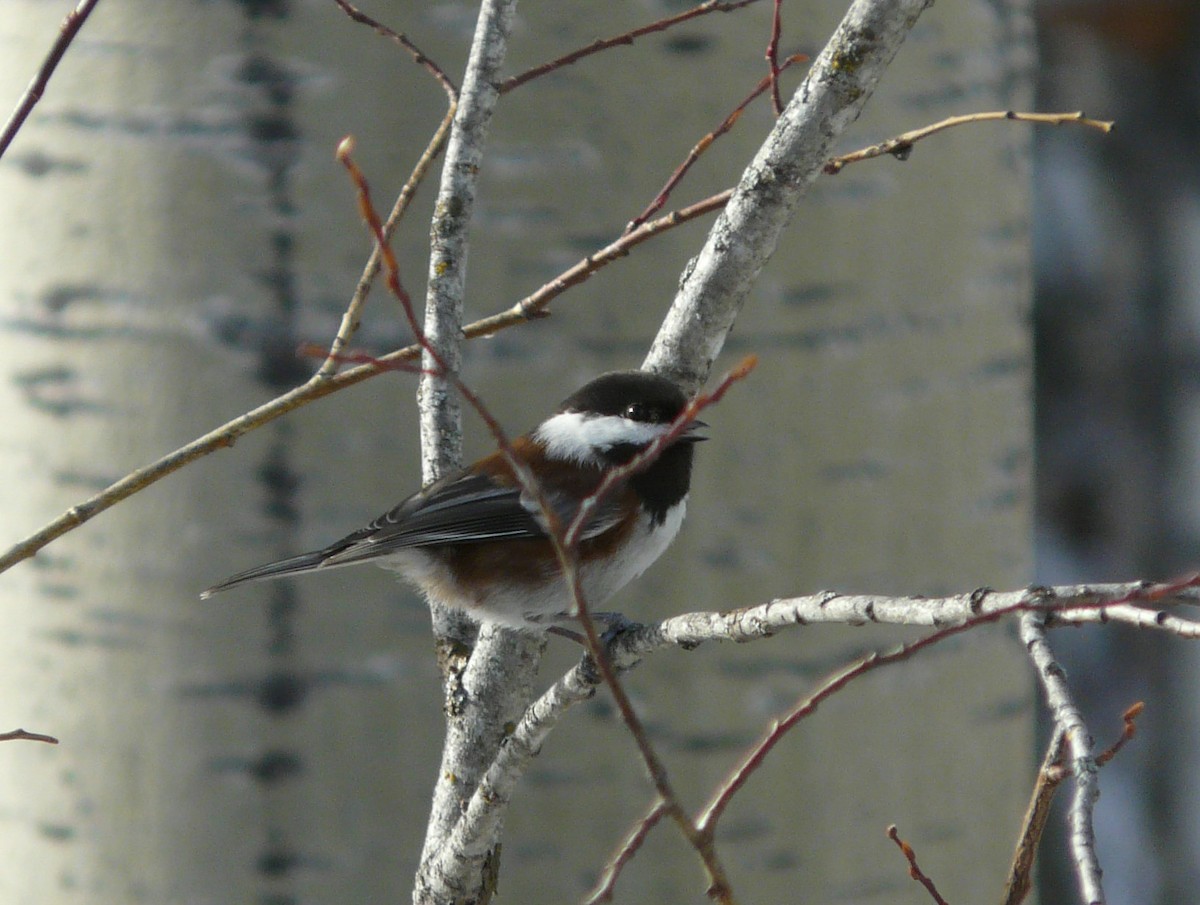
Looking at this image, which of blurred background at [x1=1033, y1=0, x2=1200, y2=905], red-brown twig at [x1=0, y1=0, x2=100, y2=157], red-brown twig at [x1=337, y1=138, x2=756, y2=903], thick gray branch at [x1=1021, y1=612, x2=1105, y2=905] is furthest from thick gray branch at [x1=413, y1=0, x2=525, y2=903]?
blurred background at [x1=1033, y1=0, x2=1200, y2=905]

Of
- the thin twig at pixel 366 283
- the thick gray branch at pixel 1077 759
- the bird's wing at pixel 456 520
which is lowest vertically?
the thick gray branch at pixel 1077 759

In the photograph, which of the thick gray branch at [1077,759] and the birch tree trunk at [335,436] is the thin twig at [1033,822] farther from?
the birch tree trunk at [335,436]

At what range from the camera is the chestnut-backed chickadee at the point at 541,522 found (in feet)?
5.32

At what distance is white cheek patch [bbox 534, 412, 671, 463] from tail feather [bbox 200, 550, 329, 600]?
0.38 metres

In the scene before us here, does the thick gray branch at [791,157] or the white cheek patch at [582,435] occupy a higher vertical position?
the thick gray branch at [791,157]

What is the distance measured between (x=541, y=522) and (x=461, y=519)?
130mm

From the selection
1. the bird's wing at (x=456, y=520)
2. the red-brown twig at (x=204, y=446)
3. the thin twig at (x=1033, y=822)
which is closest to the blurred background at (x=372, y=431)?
the bird's wing at (x=456, y=520)

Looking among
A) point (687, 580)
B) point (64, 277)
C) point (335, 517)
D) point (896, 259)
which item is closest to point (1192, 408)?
point (896, 259)

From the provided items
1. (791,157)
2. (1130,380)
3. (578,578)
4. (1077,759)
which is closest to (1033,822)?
(1077,759)

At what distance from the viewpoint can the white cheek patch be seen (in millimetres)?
1739

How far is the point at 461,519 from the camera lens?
1.74 meters

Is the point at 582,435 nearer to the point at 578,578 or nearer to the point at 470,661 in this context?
the point at 470,661

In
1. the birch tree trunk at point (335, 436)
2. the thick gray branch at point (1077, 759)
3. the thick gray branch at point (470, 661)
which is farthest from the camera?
the birch tree trunk at point (335, 436)

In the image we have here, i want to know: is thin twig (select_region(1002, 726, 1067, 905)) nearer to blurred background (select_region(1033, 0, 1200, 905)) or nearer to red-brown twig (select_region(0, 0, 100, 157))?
red-brown twig (select_region(0, 0, 100, 157))
